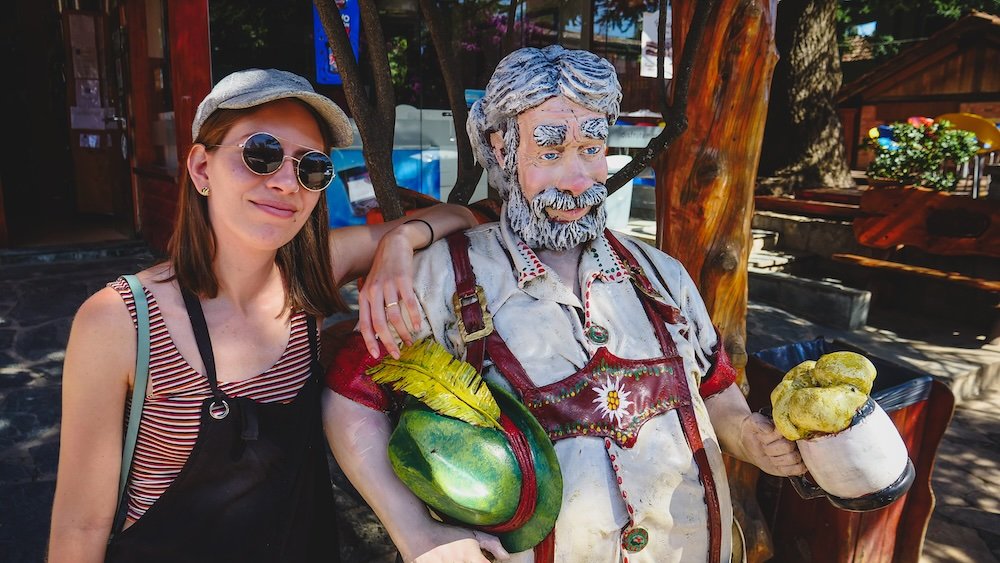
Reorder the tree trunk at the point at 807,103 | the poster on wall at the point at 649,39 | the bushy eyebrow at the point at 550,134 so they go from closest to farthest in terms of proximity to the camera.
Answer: the bushy eyebrow at the point at 550,134, the poster on wall at the point at 649,39, the tree trunk at the point at 807,103

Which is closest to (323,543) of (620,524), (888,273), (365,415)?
(365,415)

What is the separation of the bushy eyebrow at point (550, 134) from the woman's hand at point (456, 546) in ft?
2.85

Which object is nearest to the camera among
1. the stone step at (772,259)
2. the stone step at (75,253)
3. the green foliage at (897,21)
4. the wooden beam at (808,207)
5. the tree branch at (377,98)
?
the tree branch at (377,98)

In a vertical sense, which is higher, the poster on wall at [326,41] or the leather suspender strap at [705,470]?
the poster on wall at [326,41]

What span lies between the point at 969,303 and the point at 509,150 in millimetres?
7241

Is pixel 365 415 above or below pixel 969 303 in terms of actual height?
above

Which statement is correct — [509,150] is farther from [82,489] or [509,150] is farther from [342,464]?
[82,489]

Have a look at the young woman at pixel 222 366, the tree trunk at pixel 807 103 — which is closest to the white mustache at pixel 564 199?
the young woman at pixel 222 366

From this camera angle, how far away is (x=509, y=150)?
→ 175cm

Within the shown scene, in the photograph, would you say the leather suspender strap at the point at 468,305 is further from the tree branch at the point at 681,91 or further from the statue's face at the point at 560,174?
the tree branch at the point at 681,91

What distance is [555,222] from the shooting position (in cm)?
174

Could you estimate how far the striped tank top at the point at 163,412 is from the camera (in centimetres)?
143

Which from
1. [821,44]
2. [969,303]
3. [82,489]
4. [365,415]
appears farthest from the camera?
[821,44]

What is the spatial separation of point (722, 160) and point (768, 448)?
1.32m
